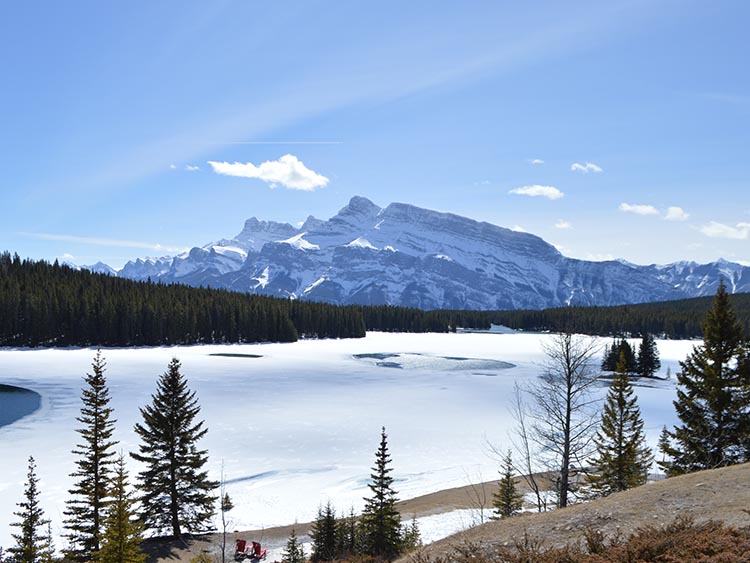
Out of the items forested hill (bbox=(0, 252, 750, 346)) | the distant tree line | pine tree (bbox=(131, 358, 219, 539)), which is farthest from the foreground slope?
the distant tree line

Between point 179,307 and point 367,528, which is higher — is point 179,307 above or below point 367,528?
above

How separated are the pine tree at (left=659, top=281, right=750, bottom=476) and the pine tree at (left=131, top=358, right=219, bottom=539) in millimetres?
22666

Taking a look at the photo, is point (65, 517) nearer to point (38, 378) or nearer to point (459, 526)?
point (459, 526)

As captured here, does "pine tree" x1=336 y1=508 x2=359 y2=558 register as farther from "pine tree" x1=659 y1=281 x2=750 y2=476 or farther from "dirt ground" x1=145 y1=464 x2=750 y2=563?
"pine tree" x1=659 y1=281 x2=750 y2=476

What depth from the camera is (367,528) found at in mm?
21250

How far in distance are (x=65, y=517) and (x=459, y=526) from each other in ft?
63.5

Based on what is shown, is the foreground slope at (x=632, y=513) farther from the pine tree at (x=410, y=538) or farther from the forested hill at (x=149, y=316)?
the forested hill at (x=149, y=316)

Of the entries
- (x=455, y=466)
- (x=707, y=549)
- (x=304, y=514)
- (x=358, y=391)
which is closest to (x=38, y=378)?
(x=358, y=391)

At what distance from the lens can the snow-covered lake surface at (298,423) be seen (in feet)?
90.5

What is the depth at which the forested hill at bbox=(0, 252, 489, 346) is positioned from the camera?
99750 millimetres

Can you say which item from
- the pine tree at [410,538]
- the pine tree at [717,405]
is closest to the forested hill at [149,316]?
the pine tree at [717,405]

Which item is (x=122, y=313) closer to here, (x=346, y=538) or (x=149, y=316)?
(x=149, y=316)

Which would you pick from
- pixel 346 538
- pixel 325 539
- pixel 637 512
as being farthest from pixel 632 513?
pixel 346 538

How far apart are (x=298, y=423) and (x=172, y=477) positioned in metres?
16.9
